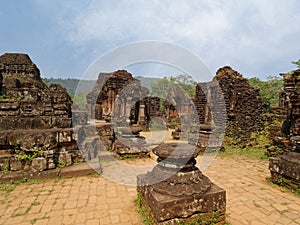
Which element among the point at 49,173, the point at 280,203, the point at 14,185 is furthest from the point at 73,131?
the point at 280,203

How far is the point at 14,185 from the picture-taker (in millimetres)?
4461

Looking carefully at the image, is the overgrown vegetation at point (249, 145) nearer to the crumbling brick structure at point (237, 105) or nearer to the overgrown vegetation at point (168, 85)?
the crumbling brick structure at point (237, 105)

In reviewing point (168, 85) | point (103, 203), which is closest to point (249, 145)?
point (103, 203)

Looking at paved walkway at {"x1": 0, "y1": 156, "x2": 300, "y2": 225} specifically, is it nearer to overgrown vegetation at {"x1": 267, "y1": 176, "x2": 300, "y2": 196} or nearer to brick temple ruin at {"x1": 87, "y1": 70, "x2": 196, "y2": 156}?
overgrown vegetation at {"x1": 267, "y1": 176, "x2": 300, "y2": 196}

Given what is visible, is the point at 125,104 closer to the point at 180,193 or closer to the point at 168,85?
the point at 180,193

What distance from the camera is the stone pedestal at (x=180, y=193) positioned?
2662 mm

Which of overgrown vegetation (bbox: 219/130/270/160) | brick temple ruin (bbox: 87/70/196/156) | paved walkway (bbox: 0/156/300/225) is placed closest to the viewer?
paved walkway (bbox: 0/156/300/225)

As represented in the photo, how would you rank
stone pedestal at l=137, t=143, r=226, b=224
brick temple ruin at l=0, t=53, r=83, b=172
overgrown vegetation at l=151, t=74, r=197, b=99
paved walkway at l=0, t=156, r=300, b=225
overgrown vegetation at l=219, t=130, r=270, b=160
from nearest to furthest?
stone pedestal at l=137, t=143, r=226, b=224 < paved walkway at l=0, t=156, r=300, b=225 < brick temple ruin at l=0, t=53, r=83, b=172 < overgrown vegetation at l=219, t=130, r=270, b=160 < overgrown vegetation at l=151, t=74, r=197, b=99

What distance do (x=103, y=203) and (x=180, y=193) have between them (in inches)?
67.5

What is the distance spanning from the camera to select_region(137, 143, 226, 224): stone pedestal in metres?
2.66

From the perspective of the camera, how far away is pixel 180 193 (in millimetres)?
2773

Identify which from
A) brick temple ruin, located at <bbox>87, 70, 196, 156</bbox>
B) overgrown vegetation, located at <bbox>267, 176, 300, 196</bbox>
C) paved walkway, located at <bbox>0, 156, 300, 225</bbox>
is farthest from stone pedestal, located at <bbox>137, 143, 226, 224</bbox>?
brick temple ruin, located at <bbox>87, 70, 196, 156</bbox>

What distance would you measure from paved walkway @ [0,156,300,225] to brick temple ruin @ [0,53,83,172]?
2.54 feet

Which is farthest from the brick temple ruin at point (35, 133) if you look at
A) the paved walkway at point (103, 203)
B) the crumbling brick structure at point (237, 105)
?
the crumbling brick structure at point (237, 105)
